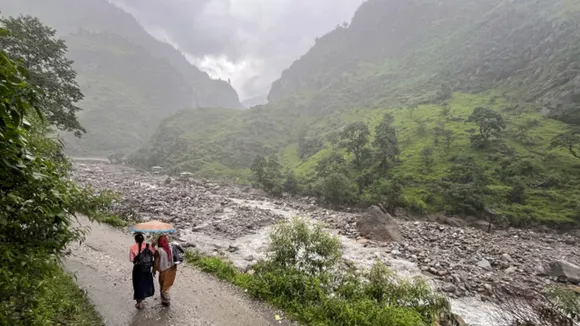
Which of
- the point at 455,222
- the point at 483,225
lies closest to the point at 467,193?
the point at 483,225

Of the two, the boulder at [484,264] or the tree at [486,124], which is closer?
the boulder at [484,264]

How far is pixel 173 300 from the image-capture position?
10.7 m

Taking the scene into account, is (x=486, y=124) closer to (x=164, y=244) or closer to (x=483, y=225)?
(x=483, y=225)

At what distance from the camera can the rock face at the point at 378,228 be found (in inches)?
1080

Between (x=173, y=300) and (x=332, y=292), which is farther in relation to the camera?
(x=332, y=292)

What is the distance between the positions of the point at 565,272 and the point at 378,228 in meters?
13.1

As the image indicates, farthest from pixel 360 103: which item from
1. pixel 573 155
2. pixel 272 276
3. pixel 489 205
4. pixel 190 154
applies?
pixel 272 276

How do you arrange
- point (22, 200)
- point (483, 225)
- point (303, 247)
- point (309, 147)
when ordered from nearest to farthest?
point (22, 200), point (303, 247), point (483, 225), point (309, 147)

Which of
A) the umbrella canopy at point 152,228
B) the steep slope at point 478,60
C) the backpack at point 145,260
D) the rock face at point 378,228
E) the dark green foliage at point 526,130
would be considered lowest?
the rock face at point 378,228

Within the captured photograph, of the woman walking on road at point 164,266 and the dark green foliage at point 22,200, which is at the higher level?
the dark green foliage at point 22,200

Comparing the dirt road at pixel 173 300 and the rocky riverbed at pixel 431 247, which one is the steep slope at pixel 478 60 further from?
the dirt road at pixel 173 300

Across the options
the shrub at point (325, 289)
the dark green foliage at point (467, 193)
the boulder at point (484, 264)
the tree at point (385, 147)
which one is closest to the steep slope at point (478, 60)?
the dark green foliage at point (467, 193)

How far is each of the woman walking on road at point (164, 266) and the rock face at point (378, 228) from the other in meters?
21.3

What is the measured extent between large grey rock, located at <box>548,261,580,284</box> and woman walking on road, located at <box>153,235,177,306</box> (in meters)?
25.0
